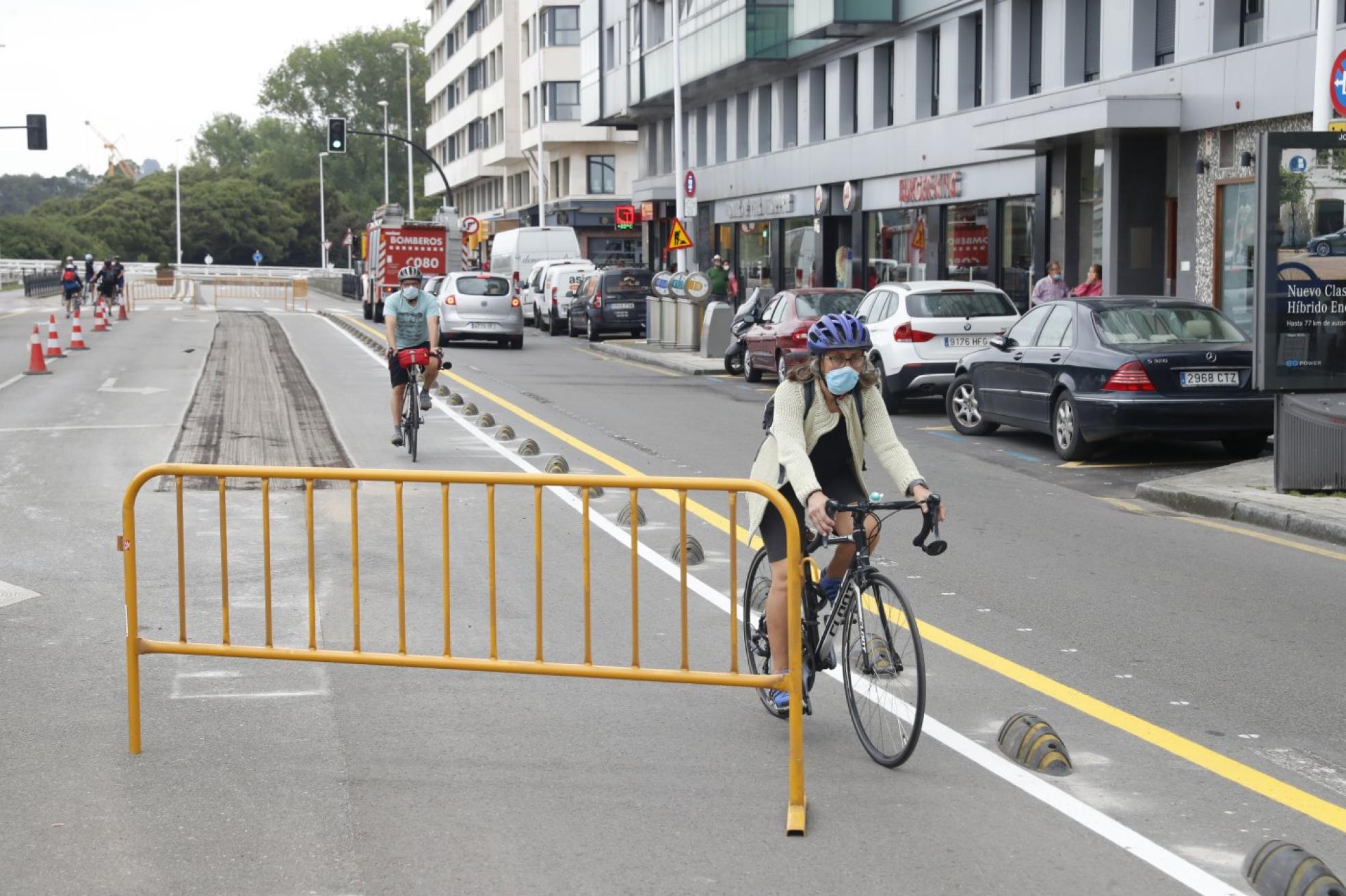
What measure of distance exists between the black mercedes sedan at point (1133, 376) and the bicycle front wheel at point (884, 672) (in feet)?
30.1

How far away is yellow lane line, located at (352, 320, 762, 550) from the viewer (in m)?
11.5

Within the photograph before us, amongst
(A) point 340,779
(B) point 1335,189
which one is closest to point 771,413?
(A) point 340,779

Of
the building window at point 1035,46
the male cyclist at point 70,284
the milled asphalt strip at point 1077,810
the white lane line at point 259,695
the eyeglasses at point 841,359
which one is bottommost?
the milled asphalt strip at point 1077,810

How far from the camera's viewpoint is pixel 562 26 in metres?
71.9

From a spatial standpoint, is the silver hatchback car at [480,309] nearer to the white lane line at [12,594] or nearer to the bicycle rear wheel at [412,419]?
the bicycle rear wheel at [412,419]

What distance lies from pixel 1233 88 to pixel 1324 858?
19400mm

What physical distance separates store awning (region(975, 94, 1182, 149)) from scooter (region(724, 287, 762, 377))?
451cm

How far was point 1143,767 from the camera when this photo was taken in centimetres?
595

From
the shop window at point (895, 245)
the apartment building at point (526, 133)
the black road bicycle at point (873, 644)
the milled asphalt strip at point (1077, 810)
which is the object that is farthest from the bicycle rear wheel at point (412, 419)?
the apartment building at point (526, 133)

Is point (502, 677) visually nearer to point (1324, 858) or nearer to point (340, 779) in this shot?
point (340, 779)

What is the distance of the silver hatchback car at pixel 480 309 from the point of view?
3428cm

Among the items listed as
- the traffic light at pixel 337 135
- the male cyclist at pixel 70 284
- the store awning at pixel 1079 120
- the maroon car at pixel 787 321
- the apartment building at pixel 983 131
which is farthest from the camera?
the traffic light at pixel 337 135

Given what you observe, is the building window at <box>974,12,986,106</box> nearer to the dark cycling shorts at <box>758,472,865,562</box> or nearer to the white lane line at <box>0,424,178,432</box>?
the white lane line at <box>0,424,178,432</box>

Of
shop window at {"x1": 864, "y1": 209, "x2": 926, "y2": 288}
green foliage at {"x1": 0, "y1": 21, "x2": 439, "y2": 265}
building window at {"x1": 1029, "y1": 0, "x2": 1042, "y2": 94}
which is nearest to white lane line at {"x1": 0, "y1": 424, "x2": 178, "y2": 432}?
building window at {"x1": 1029, "y1": 0, "x2": 1042, "y2": 94}
